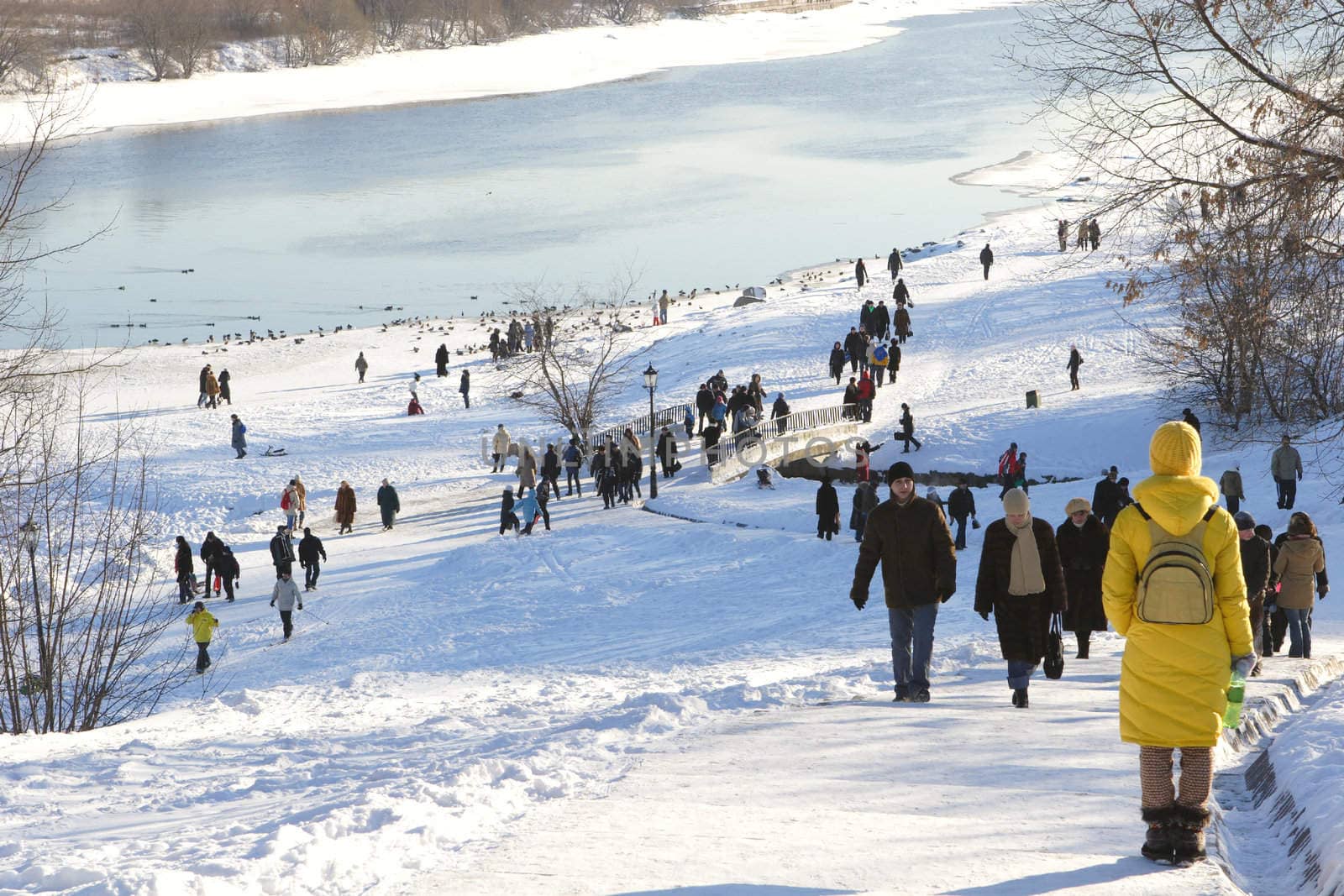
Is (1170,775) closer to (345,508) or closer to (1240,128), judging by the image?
(1240,128)

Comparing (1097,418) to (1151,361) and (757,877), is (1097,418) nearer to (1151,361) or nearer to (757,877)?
(1151,361)

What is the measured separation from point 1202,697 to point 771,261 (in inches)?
1810

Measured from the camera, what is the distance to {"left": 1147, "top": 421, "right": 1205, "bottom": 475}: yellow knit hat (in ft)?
16.1

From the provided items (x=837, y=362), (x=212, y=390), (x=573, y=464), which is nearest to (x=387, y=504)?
(x=573, y=464)

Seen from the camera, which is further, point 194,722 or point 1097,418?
point 1097,418

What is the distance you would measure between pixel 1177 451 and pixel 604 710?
201 inches

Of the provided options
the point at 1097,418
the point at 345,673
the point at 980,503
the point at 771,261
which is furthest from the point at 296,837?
the point at 771,261

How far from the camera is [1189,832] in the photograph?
5.03 meters

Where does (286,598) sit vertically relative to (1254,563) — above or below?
below

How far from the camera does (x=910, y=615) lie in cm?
782

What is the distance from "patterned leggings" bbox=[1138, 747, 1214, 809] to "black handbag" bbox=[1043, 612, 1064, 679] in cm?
293

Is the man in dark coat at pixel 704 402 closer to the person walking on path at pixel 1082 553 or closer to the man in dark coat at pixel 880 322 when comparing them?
the man in dark coat at pixel 880 322

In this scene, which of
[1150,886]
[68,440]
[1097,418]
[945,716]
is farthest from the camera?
[68,440]

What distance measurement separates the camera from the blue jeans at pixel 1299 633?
9719mm
